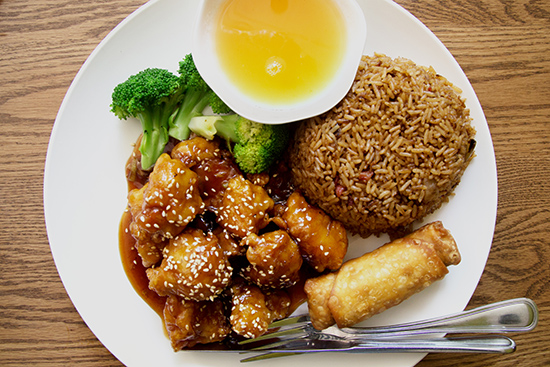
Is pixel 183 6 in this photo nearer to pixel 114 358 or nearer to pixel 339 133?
pixel 339 133

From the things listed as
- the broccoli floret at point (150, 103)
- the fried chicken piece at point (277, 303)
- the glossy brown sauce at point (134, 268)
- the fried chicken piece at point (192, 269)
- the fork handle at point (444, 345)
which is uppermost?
the broccoli floret at point (150, 103)

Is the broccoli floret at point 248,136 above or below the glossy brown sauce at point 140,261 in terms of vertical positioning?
above

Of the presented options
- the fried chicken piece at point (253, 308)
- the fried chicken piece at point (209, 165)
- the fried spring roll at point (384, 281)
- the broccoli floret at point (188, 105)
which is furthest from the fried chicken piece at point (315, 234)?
the broccoli floret at point (188, 105)

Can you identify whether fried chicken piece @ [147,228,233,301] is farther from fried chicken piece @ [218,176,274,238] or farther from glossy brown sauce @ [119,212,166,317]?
glossy brown sauce @ [119,212,166,317]

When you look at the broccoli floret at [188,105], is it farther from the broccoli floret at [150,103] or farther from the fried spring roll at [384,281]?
the fried spring roll at [384,281]

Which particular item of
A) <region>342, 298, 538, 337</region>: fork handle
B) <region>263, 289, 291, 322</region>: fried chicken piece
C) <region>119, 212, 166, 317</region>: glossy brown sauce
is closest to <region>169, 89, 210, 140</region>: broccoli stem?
<region>119, 212, 166, 317</region>: glossy brown sauce

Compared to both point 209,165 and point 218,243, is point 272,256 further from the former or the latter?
point 209,165
